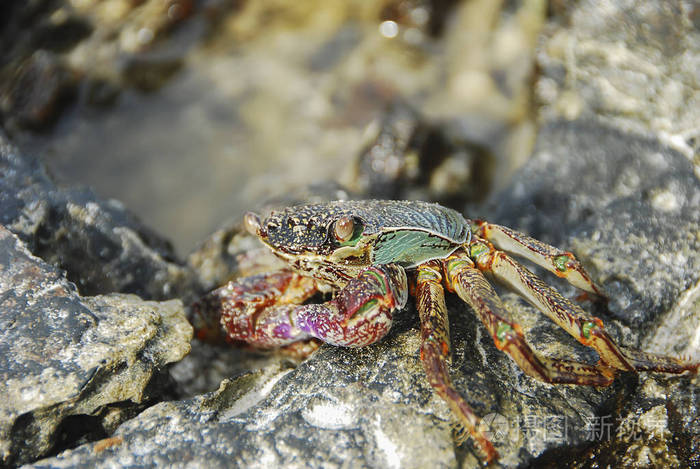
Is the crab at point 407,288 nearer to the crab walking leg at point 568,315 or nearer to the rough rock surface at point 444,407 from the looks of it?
the crab walking leg at point 568,315

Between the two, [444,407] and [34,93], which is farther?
[34,93]

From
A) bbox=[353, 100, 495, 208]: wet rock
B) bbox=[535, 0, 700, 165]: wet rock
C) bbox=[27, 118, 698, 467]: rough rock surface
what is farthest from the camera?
bbox=[353, 100, 495, 208]: wet rock

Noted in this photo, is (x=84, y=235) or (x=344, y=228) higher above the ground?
(x=344, y=228)

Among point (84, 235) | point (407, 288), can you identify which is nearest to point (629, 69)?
point (407, 288)

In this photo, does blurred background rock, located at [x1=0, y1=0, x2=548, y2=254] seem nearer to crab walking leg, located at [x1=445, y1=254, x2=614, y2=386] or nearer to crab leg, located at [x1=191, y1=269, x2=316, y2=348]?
crab leg, located at [x1=191, y1=269, x2=316, y2=348]

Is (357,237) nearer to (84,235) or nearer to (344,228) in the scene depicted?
(344,228)

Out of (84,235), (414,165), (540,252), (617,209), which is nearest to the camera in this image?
(540,252)

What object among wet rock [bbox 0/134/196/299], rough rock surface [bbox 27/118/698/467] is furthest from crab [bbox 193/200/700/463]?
wet rock [bbox 0/134/196/299]
